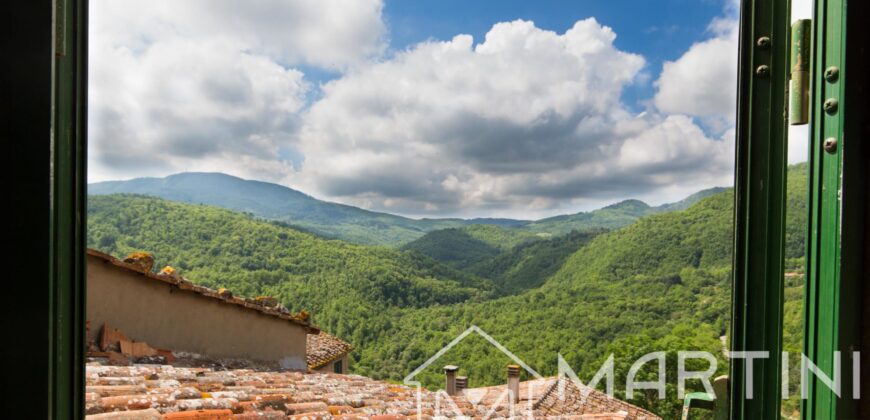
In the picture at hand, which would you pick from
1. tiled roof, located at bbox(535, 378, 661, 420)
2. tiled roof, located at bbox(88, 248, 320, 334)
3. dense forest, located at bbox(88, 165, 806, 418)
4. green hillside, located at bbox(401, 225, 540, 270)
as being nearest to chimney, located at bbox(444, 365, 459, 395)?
tiled roof, located at bbox(535, 378, 661, 420)

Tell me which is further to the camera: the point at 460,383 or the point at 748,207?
the point at 460,383

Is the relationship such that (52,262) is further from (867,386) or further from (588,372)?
(588,372)

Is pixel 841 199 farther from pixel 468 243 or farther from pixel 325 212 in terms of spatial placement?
pixel 325 212

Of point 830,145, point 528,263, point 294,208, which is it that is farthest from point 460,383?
point 294,208

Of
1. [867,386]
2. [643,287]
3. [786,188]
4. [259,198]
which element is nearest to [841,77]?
[786,188]

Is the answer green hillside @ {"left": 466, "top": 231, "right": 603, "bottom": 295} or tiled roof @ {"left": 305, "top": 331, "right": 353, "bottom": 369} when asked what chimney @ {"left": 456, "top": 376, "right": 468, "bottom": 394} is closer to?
tiled roof @ {"left": 305, "top": 331, "right": 353, "bottom": 369}
